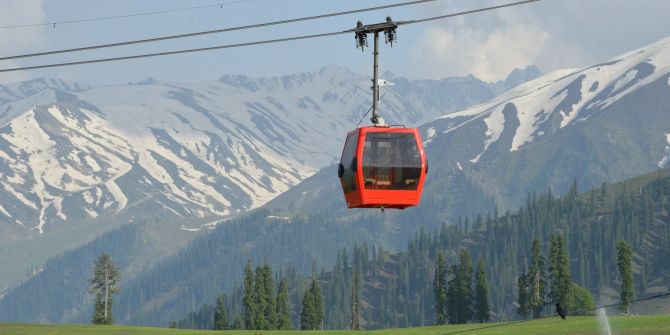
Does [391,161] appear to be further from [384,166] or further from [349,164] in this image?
[349,164]

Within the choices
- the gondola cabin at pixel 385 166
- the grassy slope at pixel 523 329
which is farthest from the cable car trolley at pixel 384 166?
the grassy slope at pixel 523 329

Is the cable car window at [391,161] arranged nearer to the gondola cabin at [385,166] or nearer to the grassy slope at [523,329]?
the gondola cabin at [385,166]

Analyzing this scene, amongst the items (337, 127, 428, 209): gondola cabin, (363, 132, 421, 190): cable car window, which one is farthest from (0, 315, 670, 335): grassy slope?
(363, 132, 421, 190): cable car window

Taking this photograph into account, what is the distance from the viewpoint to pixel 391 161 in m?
53.7

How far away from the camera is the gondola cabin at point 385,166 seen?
53062mm

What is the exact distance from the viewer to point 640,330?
5477 inches

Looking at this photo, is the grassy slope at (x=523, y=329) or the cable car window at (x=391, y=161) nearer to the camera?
the cable car window at (x=391, y=161)

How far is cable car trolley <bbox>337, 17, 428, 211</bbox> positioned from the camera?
53.1m

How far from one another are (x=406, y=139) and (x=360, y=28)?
9.46 meters

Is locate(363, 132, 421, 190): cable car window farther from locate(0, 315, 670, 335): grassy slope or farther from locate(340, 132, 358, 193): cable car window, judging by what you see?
locate(0, 315, 670, 335): grassy slope

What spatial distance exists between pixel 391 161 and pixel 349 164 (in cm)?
191

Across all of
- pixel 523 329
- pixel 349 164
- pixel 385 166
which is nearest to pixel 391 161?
pixel 385 166

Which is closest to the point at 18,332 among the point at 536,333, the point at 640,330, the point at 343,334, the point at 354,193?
the point at 343,334

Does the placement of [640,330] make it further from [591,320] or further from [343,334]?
[343,334]
